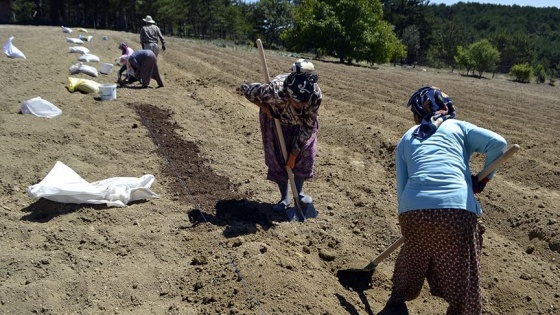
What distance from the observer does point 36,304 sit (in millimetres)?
2889

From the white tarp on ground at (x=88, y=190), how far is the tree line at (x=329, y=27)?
24.5 meters

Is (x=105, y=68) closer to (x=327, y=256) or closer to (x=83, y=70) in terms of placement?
(x=83, y=70)

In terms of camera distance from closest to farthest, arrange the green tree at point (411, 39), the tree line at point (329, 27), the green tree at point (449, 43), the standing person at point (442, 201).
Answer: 1. the standing person at point (442, 201)
2. the tree line at point (329, 27)
3. the green tree at point (449, 43)
4. the green tree at point (411, 39)

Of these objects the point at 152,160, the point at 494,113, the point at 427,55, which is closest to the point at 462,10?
the point at 427,55

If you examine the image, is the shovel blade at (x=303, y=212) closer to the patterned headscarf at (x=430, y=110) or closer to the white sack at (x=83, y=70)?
the patterned headscarf at (x=430, y=110)

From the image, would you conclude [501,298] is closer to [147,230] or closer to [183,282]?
[183,282]

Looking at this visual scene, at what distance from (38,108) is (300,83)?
13.6 feet

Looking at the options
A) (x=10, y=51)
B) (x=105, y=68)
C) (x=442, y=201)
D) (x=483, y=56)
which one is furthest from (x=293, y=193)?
(x=483, y=56)

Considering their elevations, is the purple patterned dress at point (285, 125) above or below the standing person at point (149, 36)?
below

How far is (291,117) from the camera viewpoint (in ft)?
13.1

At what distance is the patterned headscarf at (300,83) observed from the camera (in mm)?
3775

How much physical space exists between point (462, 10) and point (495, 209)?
105 meters

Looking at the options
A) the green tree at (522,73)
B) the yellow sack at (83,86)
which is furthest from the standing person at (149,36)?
the green tree at (522,73)

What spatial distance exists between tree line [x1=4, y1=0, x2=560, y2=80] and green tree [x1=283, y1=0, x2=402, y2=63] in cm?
6
